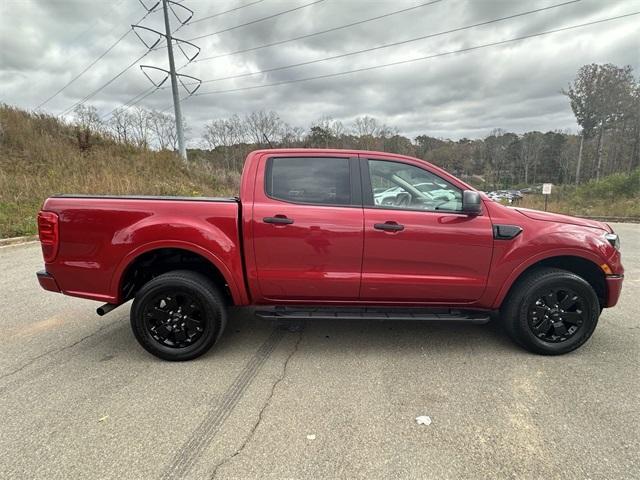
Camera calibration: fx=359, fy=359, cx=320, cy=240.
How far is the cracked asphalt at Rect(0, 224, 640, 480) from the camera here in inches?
79.7

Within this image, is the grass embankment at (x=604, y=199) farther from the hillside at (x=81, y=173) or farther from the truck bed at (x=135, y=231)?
the truck bed at (x=135, y=231)

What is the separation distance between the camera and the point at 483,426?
7.65 feet

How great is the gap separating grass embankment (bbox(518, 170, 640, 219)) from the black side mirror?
1979 centimetres

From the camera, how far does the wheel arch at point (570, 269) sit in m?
3.14

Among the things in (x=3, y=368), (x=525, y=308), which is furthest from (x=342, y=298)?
(x=3, y=368)

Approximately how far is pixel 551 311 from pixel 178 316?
10.8 ft

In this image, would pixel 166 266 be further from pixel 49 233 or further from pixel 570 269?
pixel 570 269

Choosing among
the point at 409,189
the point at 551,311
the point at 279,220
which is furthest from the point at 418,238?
the point at 551,311

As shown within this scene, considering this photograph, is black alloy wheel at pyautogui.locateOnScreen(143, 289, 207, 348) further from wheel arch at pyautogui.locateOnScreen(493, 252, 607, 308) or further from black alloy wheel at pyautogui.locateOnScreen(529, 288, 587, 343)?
black alloy wheel at pyautogui.locateOnScreen(529, 288, 587, 343)

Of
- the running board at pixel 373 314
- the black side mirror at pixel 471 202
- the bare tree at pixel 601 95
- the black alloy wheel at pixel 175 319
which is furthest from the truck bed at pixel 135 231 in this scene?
the bare tree at pixel 601 95

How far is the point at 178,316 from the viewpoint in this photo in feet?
10.3

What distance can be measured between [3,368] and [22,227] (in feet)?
28.3

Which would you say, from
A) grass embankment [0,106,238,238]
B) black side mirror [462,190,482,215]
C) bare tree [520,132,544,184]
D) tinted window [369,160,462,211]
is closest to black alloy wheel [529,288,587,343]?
black side mirror [462,190,482,215]

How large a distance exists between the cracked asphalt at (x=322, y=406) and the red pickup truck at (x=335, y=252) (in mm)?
375
